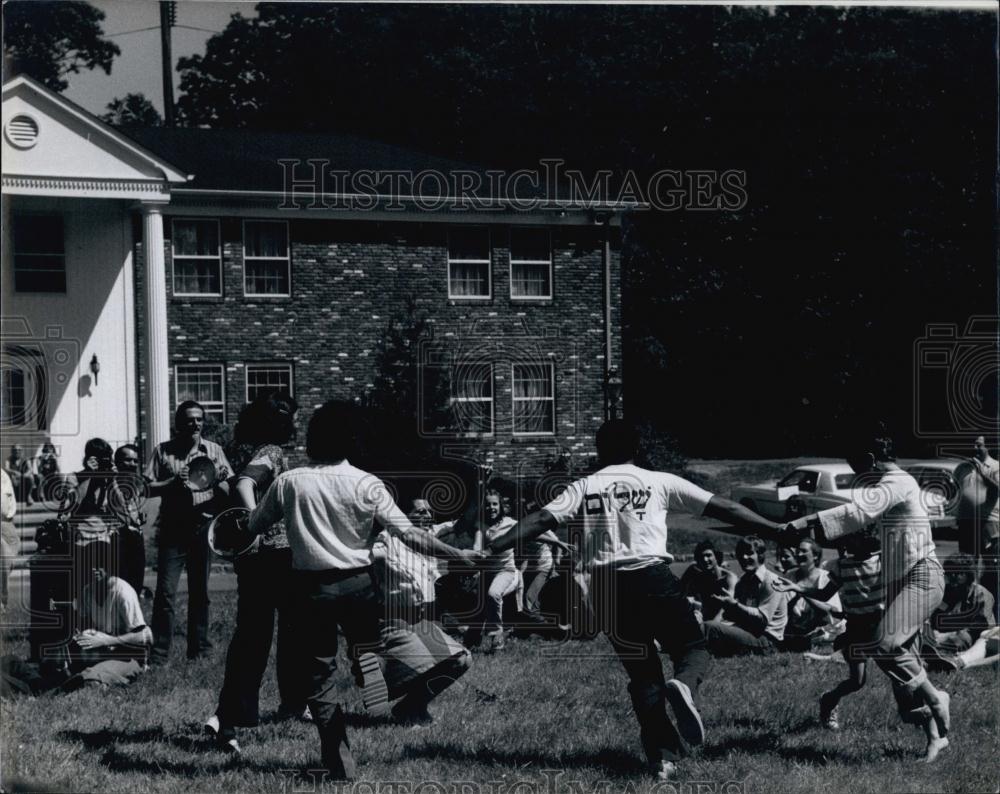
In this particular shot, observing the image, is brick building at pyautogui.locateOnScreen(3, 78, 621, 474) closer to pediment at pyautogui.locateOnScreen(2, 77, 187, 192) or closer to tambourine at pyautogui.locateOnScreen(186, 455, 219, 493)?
pediment at pyautogui.locateOnScreen(2, 77, 187, 192)

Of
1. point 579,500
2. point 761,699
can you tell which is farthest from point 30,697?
point 761,699

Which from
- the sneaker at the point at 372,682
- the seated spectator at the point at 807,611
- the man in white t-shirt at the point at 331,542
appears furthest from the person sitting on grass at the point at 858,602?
the seated spectator at the point at 807,611

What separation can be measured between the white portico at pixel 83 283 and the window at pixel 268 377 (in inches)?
48.1

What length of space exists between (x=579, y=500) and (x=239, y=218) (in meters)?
11.5

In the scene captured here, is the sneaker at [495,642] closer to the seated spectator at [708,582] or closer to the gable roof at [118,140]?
the seated spectator at [708,582]

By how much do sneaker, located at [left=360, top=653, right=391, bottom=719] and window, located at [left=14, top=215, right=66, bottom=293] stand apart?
38.9ft

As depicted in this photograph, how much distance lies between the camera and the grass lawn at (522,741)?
6000 mm

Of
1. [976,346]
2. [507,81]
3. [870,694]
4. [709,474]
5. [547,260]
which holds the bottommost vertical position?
[870,694]

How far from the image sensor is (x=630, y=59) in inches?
579

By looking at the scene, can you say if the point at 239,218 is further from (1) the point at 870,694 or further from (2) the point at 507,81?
(1) the point at 870,694

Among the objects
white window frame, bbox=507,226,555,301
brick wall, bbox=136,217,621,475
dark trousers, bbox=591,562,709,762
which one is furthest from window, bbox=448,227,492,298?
dark trousers, bbox=591,562,709,762

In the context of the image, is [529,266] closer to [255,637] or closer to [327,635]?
[255,637]

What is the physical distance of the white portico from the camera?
50.4 ft

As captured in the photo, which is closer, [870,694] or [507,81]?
[870,694]
